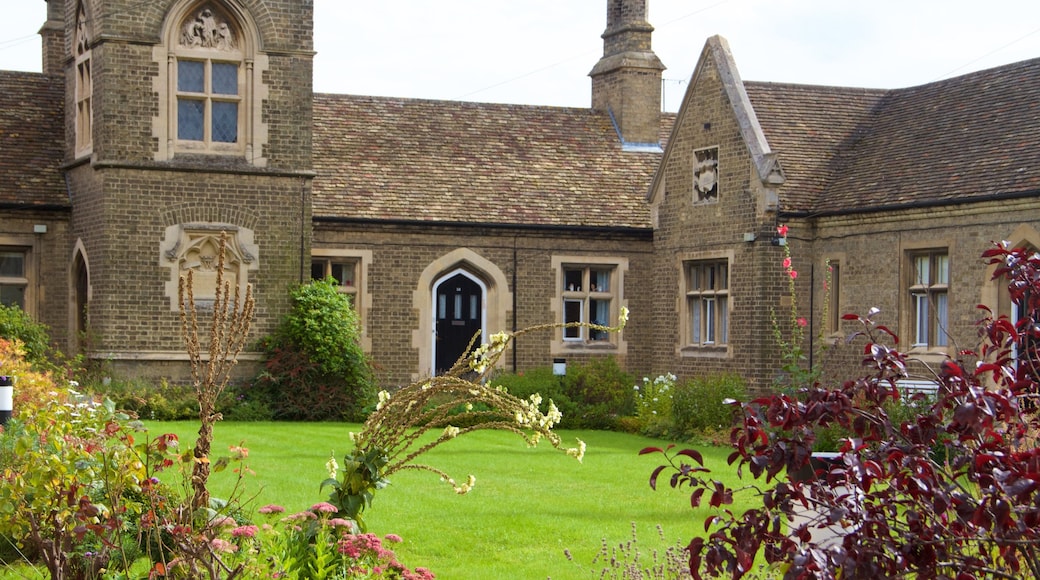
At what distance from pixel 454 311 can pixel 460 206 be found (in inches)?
75.9

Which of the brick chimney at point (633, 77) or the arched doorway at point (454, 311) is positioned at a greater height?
the brick chimney at point (633, 77)

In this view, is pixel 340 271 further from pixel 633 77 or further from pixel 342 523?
pixel 342 523

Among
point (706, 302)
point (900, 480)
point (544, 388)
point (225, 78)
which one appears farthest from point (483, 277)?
point (900, 480)

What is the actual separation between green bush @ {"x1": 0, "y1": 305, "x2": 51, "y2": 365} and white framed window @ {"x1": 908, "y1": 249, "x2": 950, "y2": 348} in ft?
44.0

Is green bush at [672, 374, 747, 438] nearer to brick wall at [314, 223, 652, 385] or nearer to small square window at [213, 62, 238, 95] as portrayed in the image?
brick wall at [314, 223, 652, 385]

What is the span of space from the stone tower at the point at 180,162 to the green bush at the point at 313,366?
1.53ft

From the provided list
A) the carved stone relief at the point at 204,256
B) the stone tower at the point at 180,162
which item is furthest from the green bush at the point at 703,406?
the carved stone relief at the point at 204,256

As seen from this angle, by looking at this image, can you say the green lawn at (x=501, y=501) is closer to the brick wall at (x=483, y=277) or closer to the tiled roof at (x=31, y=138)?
the brick wall at (x=483, y=277)

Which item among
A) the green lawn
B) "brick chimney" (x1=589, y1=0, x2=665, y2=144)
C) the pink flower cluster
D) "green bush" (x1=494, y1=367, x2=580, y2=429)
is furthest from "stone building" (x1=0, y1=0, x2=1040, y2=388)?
the pink flower cluster

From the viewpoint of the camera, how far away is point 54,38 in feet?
89.7

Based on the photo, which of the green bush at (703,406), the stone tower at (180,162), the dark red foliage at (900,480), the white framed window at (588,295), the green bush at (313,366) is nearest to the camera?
the dark red foliage at (900,480)

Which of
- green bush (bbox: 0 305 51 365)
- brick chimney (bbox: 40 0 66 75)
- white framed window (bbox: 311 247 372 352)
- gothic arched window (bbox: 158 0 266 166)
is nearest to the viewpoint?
green bush (bbox: 0 305 51 365)

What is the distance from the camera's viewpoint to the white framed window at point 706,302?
936 inches

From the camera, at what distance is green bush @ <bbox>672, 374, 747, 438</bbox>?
2033cm
